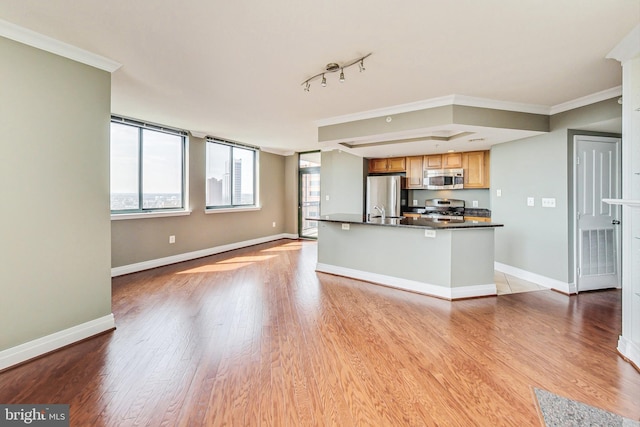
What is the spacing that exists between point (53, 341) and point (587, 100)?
5846mm

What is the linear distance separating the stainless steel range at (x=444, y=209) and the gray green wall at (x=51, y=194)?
5.31m

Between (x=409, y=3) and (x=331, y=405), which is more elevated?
(x=409, y=3)

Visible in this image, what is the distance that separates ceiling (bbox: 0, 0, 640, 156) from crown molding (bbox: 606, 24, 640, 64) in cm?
5

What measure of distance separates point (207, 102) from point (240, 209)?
3.20 meters

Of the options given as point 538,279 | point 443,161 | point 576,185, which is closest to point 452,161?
point 443,161

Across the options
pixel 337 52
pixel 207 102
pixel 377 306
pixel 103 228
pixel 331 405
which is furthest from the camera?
pixel 207 102

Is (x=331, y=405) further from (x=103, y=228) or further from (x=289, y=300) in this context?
(x=103, y=228)

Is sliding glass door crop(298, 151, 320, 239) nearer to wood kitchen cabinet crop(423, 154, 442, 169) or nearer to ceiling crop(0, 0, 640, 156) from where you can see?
wood kitchen cabinet crop(423, 154, 442, 169)

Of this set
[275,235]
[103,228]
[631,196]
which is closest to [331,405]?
[103,228]

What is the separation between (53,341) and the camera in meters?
2.21

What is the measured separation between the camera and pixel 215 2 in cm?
175

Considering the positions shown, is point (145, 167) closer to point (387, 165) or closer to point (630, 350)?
point (387, 165)

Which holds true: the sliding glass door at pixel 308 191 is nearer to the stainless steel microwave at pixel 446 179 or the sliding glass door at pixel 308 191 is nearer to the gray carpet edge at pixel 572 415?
the stainless steel microwave at pixel 446 179

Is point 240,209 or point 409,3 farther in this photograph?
point 240,209
